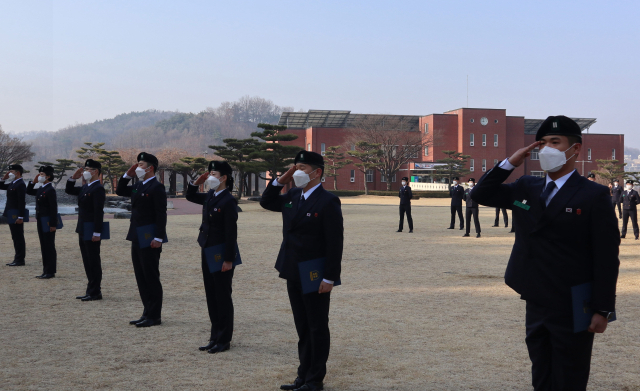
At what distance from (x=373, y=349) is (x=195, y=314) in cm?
239

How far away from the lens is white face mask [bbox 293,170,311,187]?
404 centimetres

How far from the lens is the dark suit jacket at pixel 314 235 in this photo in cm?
395

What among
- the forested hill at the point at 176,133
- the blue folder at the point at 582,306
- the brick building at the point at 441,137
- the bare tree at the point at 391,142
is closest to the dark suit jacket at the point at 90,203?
the blue folder at the point at 582,306

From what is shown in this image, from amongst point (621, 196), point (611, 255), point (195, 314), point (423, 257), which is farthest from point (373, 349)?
point (621, 196)

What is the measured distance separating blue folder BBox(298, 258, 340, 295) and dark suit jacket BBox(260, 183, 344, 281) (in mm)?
57

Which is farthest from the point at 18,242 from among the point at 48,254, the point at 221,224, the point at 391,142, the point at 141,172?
the point at 391,142

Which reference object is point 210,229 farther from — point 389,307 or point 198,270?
point 198,270

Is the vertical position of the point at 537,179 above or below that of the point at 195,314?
above

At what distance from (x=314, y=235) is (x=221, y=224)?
57.0 inches

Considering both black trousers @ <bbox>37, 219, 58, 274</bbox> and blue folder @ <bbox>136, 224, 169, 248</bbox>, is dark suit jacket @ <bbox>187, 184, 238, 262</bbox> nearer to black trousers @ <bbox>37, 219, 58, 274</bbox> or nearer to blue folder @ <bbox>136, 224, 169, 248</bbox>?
blue folder @ <bbox>136, 224, 169, 248</bbox>

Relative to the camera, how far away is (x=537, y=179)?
300 cm

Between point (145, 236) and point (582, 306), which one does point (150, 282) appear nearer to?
point (145, 236)

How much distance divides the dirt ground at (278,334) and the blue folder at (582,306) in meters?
1.59

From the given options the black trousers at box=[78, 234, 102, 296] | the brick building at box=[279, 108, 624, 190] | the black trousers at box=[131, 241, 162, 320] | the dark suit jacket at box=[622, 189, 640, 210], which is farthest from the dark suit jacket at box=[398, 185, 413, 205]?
the brick building at box=[279, 108, 624, 190]
